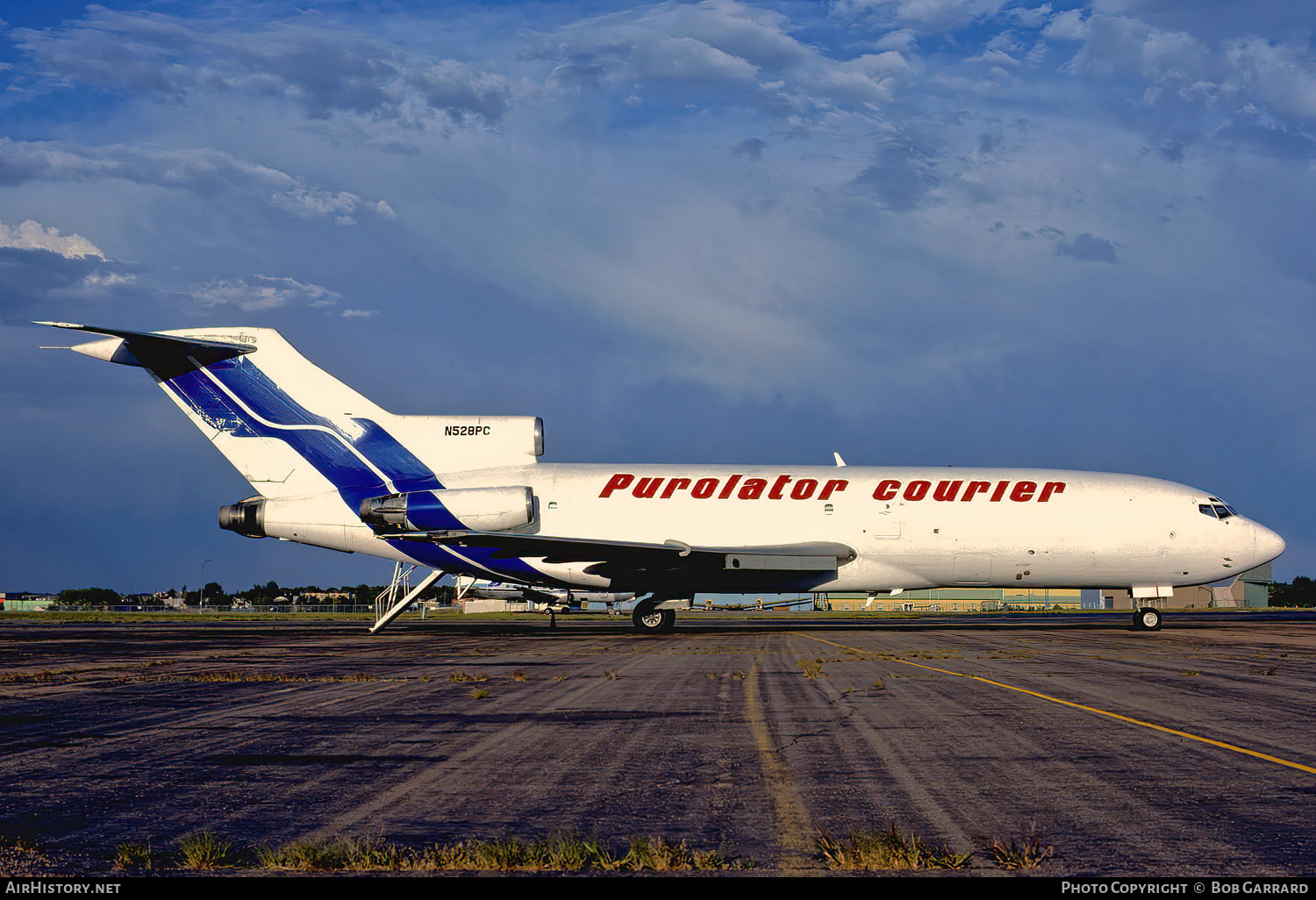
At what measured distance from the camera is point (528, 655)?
21.9 m

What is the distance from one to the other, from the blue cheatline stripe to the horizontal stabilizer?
0.29 meters

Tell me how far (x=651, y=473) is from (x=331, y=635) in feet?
38.5

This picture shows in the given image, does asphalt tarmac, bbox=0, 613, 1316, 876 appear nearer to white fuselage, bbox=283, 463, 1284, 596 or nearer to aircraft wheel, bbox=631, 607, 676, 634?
white fuselage, bbox=283, 463, 1284, 596

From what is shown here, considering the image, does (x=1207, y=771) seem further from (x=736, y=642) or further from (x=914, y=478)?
(x=914, y=478)

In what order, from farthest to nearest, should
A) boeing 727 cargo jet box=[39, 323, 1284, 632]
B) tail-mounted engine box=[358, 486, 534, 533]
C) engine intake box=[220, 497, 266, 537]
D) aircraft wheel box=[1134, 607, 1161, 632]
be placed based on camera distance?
aircraft wheel box=[1134, 607, 1161, 632] → engine intake box=[220, 497, 266, 537] → boeing 727 cargo jet box=[39, 323, 1284, 632] → tail-mounted engine box=[358, 486, 534, 533]

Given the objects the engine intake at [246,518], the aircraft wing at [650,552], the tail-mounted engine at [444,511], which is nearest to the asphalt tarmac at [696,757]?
the aircraft wing at [650,552]

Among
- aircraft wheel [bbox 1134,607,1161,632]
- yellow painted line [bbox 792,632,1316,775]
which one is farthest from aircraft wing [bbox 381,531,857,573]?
yellow painted line [bbox 792,632,1316,775]

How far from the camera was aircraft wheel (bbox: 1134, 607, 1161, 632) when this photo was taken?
3278 cm

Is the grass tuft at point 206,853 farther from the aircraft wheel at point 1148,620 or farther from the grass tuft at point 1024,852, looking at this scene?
the aircraft wheel at point 1148,620

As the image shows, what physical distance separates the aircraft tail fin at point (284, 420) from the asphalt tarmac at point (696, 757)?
12.8 meters

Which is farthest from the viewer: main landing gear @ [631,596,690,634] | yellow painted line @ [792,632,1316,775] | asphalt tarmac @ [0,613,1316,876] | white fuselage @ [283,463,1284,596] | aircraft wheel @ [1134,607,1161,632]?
aircraft wheel @ [1134,607,1161,632]

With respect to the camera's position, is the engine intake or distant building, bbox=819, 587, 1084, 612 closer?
the engine intake

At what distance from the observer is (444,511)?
98.4ft

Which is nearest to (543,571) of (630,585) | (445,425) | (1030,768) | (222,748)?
(630,585)
